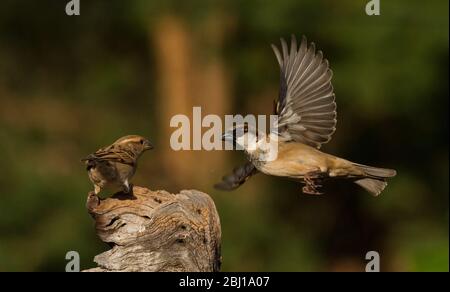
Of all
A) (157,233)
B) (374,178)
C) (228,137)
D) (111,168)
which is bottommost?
(157,233)

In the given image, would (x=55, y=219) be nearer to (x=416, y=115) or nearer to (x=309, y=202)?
(x=309, y=202)

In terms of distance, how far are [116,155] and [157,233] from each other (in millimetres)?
497

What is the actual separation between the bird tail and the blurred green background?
12.7 ft

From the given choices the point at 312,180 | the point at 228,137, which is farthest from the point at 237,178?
the point at 312,180

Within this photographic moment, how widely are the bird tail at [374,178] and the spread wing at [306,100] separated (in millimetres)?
331

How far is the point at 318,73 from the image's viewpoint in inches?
231

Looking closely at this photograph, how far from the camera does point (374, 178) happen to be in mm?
6125

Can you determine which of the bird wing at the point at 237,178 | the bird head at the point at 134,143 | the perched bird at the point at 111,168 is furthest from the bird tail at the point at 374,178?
the perched bird at the point at 111,168

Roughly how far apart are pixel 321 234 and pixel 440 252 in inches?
53.2

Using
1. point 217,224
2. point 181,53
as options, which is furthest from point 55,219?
point 217,224

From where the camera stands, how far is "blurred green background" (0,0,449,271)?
33.7 ft

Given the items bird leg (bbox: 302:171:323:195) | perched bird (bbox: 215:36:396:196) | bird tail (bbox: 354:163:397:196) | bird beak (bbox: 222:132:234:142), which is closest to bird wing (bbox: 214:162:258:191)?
perched bird (bbox: 215:36:396:196)

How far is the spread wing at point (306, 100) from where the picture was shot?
583 cm

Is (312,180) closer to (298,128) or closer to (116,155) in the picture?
(298,128)
